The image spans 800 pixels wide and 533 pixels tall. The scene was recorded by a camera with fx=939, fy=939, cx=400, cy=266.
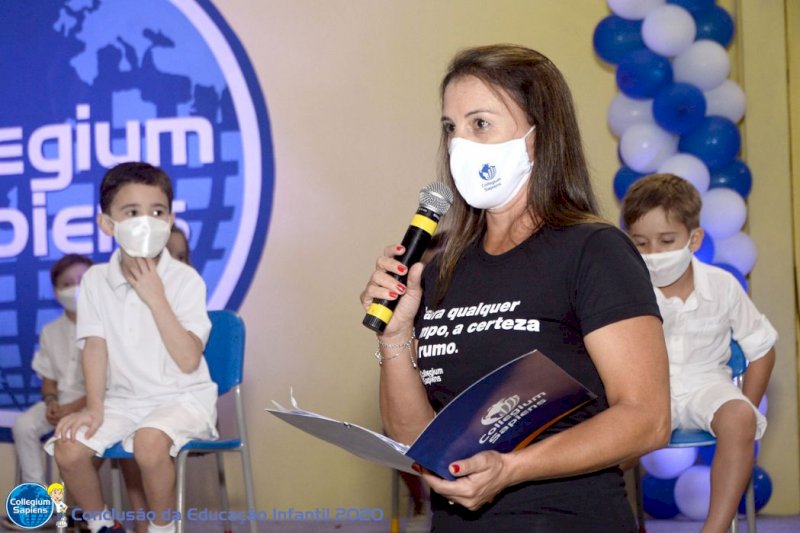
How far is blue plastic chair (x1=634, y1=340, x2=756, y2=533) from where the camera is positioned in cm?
302

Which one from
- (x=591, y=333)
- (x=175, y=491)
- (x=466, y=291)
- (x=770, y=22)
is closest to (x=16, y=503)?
(x=175, y=491)

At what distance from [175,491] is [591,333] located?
84.4 inches

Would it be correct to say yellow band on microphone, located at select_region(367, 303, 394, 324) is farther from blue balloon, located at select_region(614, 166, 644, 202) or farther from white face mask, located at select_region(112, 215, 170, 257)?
blue balloon, located at select_region(614, 166, 644, 202)

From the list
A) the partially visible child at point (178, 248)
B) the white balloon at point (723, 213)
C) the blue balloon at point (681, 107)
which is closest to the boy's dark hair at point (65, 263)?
the partially visible child at point (178, 248)

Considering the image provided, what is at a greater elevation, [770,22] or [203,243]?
[770,22]

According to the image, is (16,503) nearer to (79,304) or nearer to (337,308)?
(79,304)

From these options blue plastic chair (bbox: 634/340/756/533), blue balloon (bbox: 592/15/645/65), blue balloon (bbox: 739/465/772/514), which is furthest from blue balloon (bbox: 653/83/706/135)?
blue balloon (bbox: 739/465/772/514)

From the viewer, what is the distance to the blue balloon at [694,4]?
4180 millimetres

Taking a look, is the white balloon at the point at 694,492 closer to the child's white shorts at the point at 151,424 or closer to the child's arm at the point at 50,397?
the child's white shorts at the point at 151,424

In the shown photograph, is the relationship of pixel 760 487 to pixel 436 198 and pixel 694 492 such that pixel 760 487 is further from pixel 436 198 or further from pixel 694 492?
pixel 436 198

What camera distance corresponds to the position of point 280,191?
4801 millimetres

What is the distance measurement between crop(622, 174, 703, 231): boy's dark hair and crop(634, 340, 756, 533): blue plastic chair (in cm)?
49

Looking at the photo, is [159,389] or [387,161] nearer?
[159,389]

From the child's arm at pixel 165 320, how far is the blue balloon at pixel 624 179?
2080mm
